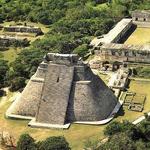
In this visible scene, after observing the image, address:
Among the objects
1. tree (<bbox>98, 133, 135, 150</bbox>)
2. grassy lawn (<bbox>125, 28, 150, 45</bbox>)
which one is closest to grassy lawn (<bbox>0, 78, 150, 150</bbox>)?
tree (<bbox>98, 133, 135, 150</bbox>)

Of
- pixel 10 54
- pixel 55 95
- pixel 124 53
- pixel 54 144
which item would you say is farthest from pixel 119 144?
pixel 10 54

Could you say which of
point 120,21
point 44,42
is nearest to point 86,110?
point 44,42

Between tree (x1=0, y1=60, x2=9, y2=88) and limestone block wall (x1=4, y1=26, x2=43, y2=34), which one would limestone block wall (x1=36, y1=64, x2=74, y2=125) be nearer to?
tree (x1=0, y1=60, x2=9, y2=88)

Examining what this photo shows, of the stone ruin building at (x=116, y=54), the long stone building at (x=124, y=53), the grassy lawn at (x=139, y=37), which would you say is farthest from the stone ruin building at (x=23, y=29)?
the long stone building at (x=124, y=53)

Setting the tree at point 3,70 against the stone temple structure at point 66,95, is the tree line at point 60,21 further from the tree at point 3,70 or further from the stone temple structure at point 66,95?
the stone temple structure at point 66,95

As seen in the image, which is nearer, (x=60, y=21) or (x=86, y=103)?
(x=86, y=103)

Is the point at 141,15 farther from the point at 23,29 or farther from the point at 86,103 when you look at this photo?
the point at 86,103
